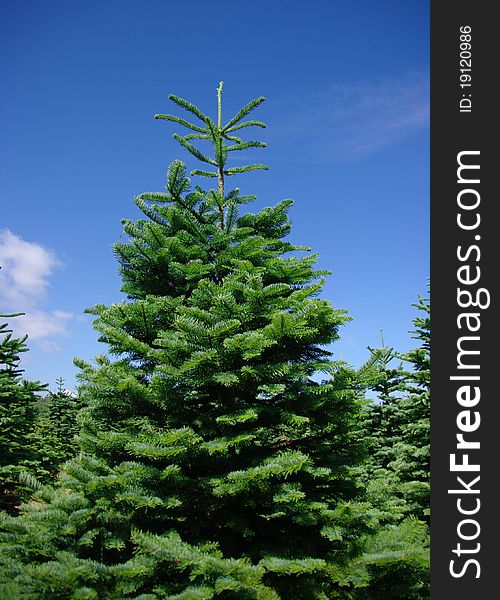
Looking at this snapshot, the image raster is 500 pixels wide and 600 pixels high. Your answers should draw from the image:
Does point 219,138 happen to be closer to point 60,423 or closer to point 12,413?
point 12,413

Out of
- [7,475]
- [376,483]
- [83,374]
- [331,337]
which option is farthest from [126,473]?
[7,475]

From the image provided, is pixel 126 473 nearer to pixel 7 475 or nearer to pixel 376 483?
pixel 376 483

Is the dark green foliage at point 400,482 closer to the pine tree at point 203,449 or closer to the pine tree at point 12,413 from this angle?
the pine tree at point 203,449

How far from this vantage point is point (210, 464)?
15.8 feet

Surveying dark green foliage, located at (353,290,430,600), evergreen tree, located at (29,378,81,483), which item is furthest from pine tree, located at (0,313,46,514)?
dark green foliage, located at (353,290,430,600)

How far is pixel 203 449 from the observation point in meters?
4.57

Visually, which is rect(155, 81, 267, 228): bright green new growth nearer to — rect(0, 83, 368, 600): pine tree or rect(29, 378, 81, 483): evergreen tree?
rect(0, 83, 368, 600): pine tree

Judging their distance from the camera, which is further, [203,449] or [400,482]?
[400,482]

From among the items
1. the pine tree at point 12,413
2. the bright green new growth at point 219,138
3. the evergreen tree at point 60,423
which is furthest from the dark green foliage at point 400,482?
the evergreen tree at point 60,423

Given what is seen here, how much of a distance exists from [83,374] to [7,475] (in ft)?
25.3

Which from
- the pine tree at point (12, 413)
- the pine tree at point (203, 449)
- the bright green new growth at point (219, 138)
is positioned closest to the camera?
the pine tree at point (203, 449)

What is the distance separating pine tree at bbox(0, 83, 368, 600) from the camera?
12.6ft

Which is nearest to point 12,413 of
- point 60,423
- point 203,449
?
point 203,449

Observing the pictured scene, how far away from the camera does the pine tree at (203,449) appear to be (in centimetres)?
385
